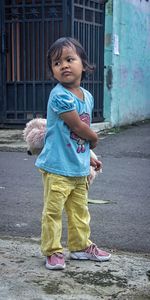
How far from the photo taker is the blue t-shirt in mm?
3086

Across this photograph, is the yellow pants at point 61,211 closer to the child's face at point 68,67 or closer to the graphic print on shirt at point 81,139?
the graphic print on shirt at point 81,139

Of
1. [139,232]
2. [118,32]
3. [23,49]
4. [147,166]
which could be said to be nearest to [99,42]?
[118,32]

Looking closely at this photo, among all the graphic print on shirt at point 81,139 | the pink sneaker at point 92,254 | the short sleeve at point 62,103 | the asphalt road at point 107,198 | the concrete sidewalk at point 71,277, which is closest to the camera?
the concrete sidewalk at point 71,277

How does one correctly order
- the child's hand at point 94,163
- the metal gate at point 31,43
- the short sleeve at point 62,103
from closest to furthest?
1. the short sleeve at point 62,103
2. the child's hand at point 94,163
3. the metal gate at point 31,43

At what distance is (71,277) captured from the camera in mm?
3004

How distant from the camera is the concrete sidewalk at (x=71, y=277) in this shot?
2.76 metres

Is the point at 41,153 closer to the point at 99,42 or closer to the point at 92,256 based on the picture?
the point at 92,256

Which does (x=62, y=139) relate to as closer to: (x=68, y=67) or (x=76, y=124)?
(x=76, y=124)

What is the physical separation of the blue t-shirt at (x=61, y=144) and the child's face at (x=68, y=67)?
0.07 meters

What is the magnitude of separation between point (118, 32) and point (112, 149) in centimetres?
350

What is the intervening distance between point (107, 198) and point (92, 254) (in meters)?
1.83

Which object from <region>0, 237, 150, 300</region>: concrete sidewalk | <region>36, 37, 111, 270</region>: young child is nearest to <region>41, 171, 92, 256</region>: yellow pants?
<region>36, 37, 111, 270</region>: young child

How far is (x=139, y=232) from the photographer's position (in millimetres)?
4023

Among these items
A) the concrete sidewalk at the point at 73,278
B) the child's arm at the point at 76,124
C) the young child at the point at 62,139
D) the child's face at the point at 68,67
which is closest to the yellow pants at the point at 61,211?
the young child at the point at 62,139
